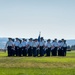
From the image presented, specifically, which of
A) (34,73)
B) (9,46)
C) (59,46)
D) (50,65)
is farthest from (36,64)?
(59,46)

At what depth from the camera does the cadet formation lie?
168ft

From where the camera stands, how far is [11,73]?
28547 millimetres

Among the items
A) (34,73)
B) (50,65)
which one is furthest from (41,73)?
(50,65)

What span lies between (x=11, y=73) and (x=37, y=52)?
24.5m

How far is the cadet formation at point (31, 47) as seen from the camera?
51.3 meters

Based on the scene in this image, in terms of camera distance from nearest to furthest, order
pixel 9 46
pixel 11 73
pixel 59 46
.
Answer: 1. pixel 11 73
2. pixel 9 46
3. pixel 59 46

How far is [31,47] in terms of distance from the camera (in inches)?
2067

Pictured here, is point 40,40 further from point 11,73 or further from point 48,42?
point 11,73

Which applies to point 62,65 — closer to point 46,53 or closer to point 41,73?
point 41,73

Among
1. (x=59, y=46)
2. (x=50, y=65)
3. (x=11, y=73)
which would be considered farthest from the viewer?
(x=59, y=46)

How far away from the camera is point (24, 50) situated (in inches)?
2057

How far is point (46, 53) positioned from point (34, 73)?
2617 cm

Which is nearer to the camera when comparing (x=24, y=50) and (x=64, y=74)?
(x=64, y=74)

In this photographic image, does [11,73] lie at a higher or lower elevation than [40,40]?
lower
